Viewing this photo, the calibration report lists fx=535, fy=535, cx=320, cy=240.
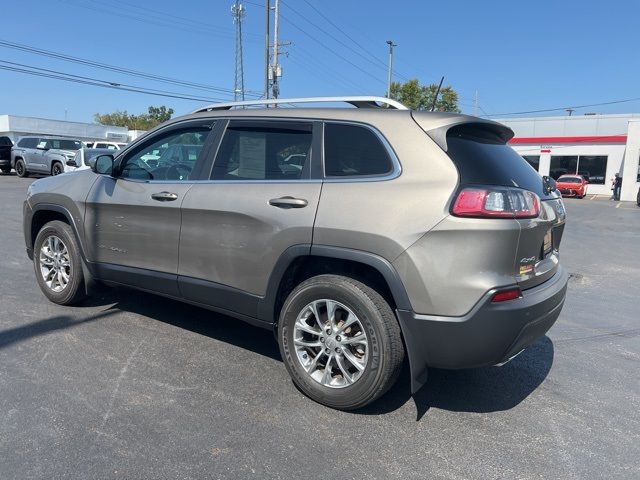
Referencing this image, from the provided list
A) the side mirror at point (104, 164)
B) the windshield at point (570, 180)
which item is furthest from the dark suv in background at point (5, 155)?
the windshield at point (570, 180)

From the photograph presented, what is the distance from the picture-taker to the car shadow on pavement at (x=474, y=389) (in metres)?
3.51

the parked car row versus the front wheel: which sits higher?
the parked car row

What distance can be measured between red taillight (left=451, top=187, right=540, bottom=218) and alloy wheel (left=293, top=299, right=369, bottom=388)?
0.92 metres

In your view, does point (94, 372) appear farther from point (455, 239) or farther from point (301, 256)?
point (455, 239)

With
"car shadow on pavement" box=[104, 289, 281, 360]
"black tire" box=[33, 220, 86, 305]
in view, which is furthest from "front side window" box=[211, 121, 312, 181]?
"black tire" box=[33, 220, 86, 305]

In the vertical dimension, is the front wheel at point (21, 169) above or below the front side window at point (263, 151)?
below

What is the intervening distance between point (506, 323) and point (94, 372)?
280 centimetres

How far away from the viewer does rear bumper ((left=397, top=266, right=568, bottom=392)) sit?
2920 mm

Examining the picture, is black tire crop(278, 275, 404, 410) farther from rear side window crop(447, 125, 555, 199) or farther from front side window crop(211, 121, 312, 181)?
rear side window crop(447, 125, 555, 199)

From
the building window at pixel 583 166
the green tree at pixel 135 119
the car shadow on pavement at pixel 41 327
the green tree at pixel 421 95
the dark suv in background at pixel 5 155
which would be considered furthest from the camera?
the green tree at pixel 135 119

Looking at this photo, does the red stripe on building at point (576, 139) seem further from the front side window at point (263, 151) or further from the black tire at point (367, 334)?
the black tire at point (367, 334)

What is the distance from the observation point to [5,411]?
3211mm

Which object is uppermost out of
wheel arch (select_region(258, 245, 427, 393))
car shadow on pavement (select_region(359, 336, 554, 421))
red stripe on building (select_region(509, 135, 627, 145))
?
red stripe on building (select_region(509, 135, 627, 145))

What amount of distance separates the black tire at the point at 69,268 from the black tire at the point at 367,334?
2.47m
